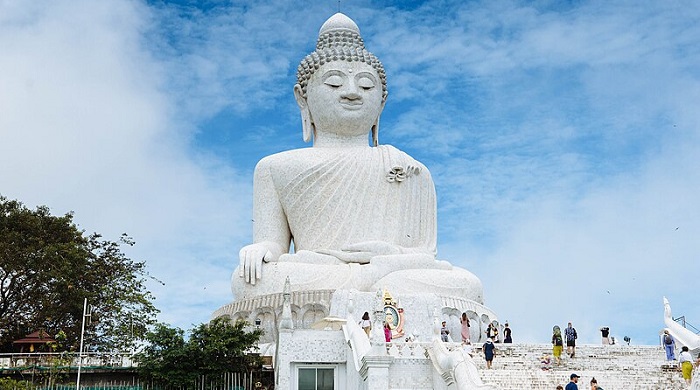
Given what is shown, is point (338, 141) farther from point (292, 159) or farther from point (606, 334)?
point (606, 334)

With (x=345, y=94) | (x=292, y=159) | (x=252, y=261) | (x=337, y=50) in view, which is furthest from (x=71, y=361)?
(x=337, y=50)

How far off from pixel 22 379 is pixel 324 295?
21.9ft

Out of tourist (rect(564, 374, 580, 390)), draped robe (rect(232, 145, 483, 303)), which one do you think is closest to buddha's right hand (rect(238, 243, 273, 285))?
draped robe (rect(232, 145, 483, 303))

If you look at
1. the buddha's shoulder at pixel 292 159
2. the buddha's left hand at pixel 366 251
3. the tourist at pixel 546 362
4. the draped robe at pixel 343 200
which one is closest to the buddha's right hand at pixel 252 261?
the draped robe at pixel 343 200

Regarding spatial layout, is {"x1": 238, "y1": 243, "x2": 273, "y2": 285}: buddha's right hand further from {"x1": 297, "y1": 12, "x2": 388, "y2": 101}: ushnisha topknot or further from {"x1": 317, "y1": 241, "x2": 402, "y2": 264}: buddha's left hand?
{"x1": 297, "y1": 12, "x2": 388, "y2": 101}: ushnisha topknot

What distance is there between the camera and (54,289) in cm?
3070

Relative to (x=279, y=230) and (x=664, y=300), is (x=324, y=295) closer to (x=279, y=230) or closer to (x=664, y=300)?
(x=279, y=230)

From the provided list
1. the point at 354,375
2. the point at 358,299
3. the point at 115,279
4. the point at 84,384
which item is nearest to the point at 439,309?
the point at 358,299

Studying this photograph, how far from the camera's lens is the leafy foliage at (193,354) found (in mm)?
18844

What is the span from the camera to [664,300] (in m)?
20.7

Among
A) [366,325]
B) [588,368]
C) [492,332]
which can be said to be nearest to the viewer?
[588,368]

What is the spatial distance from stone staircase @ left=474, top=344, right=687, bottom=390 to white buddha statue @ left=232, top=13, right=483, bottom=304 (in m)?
5.72

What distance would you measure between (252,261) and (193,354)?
16.7ft

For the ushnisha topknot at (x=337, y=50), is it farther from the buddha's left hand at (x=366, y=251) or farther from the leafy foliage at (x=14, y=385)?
the leafy foliage at (x=14, y=385)
